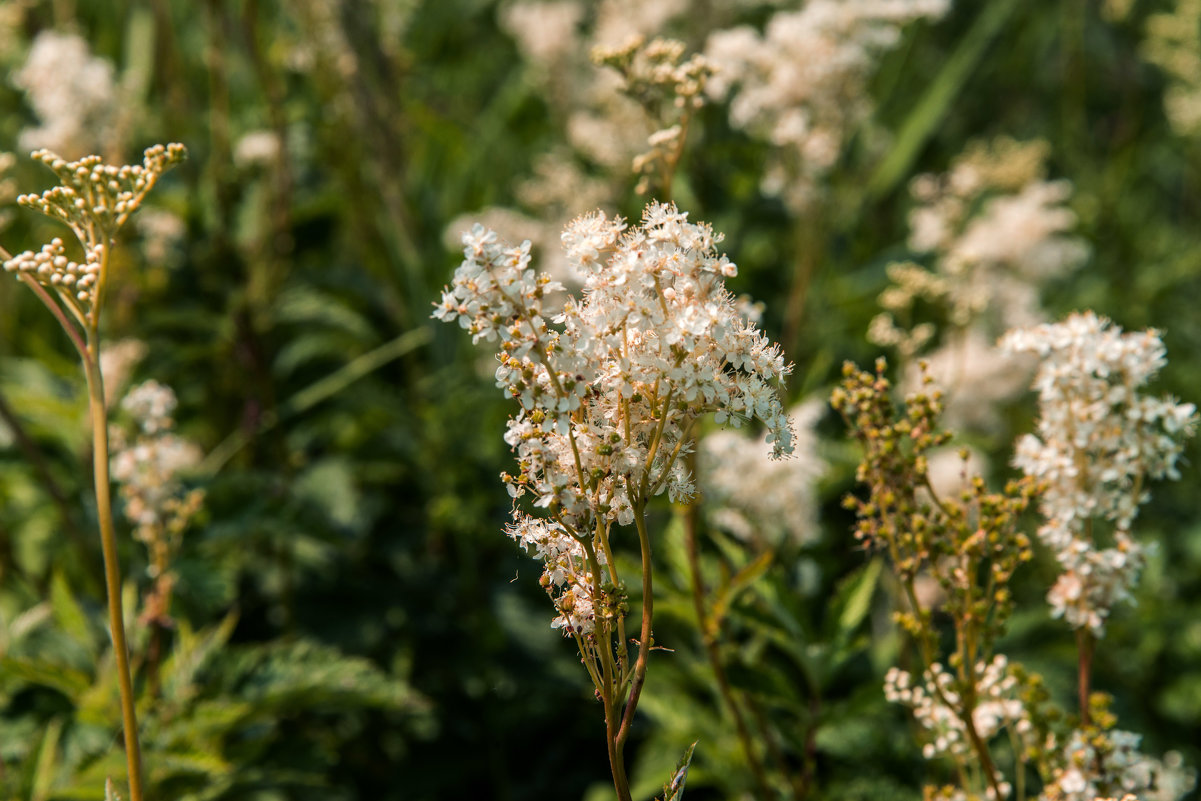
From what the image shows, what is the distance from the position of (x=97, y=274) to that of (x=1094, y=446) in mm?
1784

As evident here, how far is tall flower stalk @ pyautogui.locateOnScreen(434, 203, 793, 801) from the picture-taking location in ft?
4.66

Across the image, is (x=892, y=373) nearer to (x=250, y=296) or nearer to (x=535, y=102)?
(x=250, y=296)

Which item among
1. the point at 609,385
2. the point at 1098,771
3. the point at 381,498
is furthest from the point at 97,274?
the point at 381,498

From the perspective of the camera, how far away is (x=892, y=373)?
4133 mm

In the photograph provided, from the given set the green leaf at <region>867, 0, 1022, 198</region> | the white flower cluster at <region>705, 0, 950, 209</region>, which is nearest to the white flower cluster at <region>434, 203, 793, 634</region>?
the white flower cluster at <region>705, 0, 950, 209</region>

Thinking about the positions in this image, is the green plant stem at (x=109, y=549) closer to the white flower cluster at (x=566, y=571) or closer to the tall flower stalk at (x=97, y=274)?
the tall flower stalk at (x=97, y=274)

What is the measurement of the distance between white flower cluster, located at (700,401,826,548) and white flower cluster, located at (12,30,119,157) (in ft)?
8.81

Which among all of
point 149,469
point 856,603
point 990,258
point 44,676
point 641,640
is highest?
point 990,258

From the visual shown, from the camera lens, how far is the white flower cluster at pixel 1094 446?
1.89 metres

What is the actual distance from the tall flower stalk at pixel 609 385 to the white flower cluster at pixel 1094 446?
0.68 metres

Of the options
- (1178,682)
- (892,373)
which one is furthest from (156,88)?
(1178,682)

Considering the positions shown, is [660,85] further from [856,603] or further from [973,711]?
[973,711]

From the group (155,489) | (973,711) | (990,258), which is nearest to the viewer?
(973,711)

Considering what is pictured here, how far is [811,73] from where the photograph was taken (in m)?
3.80
